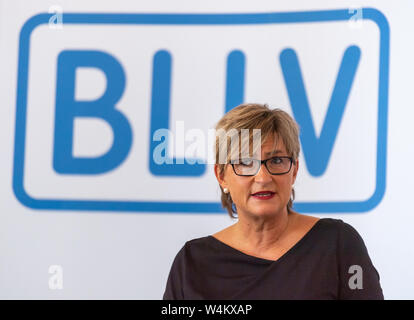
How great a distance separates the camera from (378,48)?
1290mm

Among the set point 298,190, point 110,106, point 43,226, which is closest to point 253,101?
point 298,190

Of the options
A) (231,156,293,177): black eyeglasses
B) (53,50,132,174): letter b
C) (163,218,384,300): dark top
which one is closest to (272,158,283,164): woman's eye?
(231,156,293,177): black eyeglasses

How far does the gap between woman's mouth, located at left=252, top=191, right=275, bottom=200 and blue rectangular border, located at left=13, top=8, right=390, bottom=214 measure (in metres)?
0.27

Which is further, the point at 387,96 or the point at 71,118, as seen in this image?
the point at 71,118

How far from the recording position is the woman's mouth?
104 centimetres

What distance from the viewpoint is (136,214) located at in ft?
4.46

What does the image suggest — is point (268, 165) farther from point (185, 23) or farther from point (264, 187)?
point (185, 23)

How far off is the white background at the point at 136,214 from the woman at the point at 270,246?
22cm

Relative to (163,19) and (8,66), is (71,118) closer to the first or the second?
(8,66)

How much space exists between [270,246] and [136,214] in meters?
0.44

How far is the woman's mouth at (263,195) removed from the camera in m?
1.04

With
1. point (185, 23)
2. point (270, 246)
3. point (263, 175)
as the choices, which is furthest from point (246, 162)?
point (185, 23)

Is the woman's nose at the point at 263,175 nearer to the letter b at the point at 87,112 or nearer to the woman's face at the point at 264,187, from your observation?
the woman's face at the point at 264,187

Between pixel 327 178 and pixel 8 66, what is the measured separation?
3.18 feet
